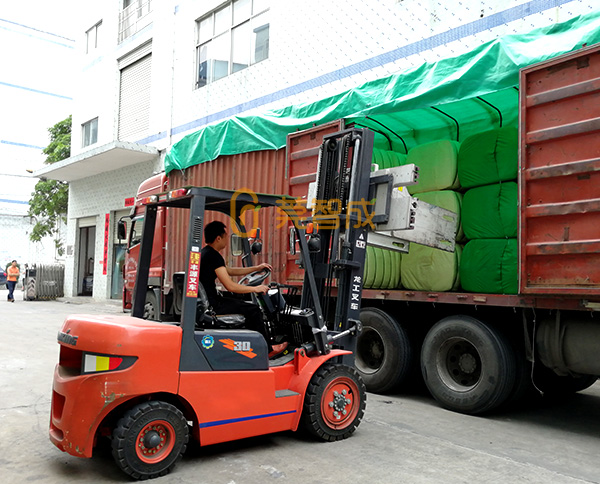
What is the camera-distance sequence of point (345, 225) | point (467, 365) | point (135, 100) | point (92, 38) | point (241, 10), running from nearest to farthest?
point (345, 225), point (467, 365), point (241, 10), point (135, 100), point (92, 38)

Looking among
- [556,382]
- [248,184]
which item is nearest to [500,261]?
[556,382]

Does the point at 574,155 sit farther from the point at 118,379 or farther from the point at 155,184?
the point at 155,184

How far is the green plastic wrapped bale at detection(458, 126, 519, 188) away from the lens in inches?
211

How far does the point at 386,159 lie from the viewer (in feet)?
21.5

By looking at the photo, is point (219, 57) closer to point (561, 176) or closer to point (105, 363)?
point (561, 176)

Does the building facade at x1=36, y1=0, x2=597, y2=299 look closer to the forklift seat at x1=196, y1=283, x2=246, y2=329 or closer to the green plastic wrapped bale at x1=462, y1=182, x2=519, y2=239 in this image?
the green plastic wrapped bale at x1=462, y1=182, x2=519, y2=239

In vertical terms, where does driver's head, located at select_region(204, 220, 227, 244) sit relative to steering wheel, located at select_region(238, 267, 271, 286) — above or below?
above

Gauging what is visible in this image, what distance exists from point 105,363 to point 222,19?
12.5 metres

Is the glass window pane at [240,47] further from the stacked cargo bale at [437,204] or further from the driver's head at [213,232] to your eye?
the driver's head at [213,232]

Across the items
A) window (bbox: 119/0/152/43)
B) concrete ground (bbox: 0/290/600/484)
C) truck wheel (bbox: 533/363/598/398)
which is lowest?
concrete ground (bbox: 0/290/600/484)

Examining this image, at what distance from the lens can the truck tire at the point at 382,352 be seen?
6060 millimetres

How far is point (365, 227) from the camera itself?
188 inches

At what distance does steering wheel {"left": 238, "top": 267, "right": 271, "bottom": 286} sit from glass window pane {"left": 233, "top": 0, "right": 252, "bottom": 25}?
1033 centimetres

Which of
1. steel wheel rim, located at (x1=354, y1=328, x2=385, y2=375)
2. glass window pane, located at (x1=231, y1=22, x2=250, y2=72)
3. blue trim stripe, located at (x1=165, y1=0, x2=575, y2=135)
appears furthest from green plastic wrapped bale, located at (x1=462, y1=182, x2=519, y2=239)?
glass window pane, located at (x1=231, y1=22, x2=250, y2=72)
